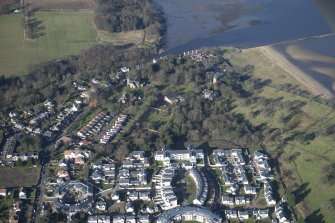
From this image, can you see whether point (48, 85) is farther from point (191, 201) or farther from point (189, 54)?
point (191, 201)

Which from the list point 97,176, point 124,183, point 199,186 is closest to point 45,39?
point 97,176

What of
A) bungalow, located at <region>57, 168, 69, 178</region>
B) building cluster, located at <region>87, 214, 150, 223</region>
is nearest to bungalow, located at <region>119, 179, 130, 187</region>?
building cluster, located at <region>87, 214, 150, 223</region>

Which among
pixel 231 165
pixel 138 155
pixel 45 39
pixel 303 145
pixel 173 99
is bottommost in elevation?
pixel 231 165

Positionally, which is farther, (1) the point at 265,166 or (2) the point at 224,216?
(1) the point at 265,166

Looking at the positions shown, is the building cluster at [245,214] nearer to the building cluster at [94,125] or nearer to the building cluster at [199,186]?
the building cluster at [199,186]

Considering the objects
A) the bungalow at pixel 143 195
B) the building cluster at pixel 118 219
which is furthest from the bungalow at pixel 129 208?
the bungalow at pixel 143 195

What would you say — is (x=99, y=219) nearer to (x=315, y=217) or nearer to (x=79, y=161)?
(x=79, y=161)

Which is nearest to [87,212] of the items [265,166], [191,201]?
[191,201]
